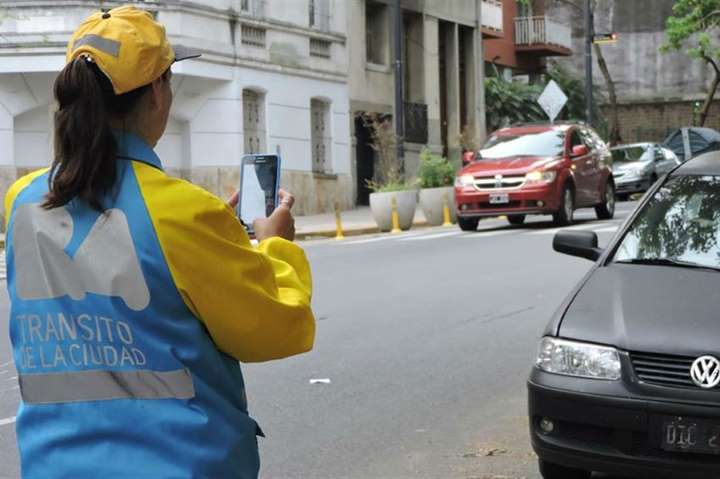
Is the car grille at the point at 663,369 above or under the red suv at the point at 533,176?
under

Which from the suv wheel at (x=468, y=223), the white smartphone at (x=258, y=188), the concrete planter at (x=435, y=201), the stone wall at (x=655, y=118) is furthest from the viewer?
the stone wall at (x=655, y=118)

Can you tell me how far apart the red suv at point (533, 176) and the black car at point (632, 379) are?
628 inches

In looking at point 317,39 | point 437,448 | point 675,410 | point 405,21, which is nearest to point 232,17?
point 317,39

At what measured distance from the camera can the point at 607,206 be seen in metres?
24.7

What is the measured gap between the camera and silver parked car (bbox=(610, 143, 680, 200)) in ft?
114

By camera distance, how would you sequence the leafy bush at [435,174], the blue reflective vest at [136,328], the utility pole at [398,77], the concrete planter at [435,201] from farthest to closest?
the utility pole at [398,77] < the leafy bush at [435,174] < the concrete planter at [435,201] < the blue reflective vest at [136,328]

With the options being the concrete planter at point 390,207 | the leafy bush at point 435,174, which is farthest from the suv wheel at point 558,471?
the leafy bush at point 435,174

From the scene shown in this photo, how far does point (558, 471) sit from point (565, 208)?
17.0m

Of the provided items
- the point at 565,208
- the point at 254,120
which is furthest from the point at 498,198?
the point at 254,120

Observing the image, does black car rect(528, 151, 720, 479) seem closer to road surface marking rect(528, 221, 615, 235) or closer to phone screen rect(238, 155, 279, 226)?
phone screen rect(238, 155, 279, 226)

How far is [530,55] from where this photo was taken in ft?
163

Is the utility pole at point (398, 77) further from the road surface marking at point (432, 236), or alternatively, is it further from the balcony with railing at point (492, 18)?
the balcony with railing at point (492, 18)

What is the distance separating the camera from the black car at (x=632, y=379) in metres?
5.24

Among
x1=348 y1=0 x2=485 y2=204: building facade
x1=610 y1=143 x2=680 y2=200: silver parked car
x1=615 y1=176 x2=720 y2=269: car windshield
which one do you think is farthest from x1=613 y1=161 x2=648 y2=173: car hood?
x1=615 y1=176 x2=720 y2=269: car windshield
